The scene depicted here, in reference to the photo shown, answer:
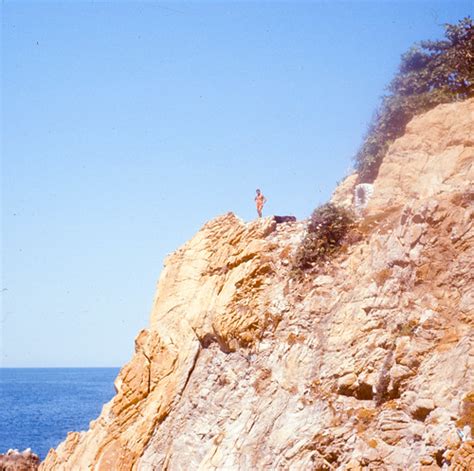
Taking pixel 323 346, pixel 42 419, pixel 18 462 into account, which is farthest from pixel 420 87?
pixel 42 419

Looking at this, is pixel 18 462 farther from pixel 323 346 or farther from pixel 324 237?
pixel 324 237

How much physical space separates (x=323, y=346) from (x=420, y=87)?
35.8ft

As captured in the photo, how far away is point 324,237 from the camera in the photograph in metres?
17.1

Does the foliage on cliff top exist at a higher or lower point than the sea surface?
higher

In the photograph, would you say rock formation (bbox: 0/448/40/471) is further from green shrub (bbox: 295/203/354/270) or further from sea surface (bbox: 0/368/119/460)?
green shrub (bbox: 295/203/354/270)

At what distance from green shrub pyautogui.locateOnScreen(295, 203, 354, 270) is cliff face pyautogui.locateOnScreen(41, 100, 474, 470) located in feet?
1.85

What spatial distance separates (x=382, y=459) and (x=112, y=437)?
10093mm

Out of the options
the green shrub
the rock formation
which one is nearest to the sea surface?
the rock formation

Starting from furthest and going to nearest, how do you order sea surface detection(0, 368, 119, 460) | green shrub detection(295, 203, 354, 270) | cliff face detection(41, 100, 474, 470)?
sea surface detection(0, 368, 119, 460), green shrub detection(295, 203, 354, 270), cliff face detection(41, 100, 474, 470)

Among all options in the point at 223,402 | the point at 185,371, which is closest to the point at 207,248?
the point at 185,371

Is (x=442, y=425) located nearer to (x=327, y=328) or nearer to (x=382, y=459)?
(x=382, y=459)

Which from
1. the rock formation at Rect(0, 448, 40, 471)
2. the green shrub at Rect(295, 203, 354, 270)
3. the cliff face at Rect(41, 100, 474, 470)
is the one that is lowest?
the rock formation at Rect(0, 448, 40, 471)

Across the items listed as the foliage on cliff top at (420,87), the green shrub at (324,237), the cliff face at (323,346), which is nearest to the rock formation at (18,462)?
the cliff face at (323,346)

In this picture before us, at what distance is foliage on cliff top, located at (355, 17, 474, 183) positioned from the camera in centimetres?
1831
